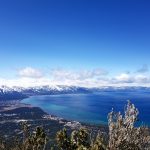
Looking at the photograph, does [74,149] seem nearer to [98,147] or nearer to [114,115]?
[98,147]

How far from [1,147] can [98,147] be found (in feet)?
78.7

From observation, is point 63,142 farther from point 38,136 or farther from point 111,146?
point 111,146

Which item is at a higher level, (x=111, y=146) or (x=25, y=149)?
(x=111, y=146)

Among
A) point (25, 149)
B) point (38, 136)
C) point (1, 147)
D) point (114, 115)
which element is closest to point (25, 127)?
point (25, 149)

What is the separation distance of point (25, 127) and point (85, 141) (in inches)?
769

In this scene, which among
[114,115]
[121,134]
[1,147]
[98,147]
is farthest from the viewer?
[1,147]

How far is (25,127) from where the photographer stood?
187ft

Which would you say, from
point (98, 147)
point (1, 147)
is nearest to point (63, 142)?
point (1, 147)

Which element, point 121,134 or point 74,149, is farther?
point 74,149

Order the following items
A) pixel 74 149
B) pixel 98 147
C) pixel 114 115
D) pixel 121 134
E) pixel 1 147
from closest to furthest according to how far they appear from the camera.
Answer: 1. pixel 121 134
2. pixel 114 115
3. pixel 98 147
4. pixel 1 147
5. pixel 74 149

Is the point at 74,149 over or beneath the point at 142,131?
beneath

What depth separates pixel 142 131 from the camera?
96.1 ft

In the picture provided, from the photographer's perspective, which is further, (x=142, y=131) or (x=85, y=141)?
(x=85, y=141)

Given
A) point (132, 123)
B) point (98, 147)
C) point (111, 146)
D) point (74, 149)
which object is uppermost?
point (132, 123)
